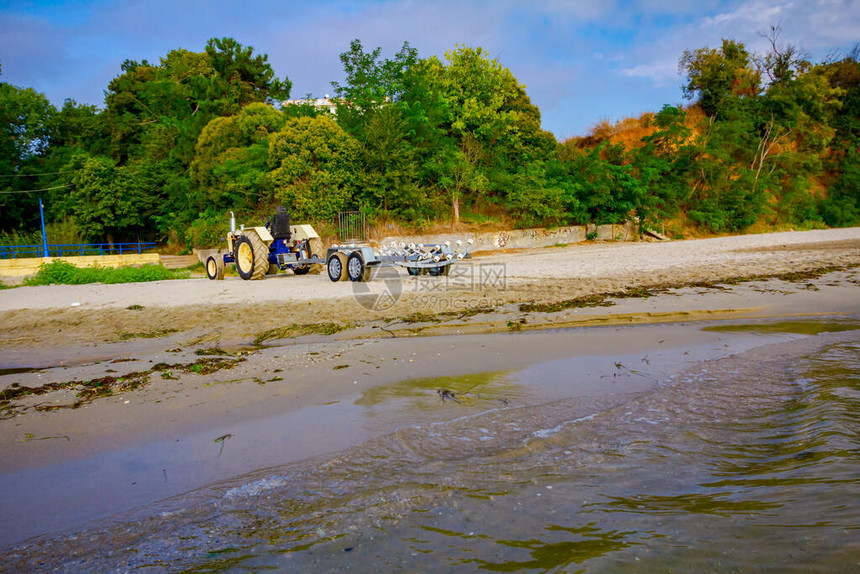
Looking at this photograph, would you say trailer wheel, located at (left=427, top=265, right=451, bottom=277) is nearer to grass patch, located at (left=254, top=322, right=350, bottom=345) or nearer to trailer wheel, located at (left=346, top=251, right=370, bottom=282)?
trailer wheel, located at (left=346, top=251, right=370, bottom=282)

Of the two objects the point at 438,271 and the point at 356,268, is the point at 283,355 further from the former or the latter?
the point at 438,271

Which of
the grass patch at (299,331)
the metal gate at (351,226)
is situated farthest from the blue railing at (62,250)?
the grass patch at (299,331)

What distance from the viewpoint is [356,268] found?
38.0 ft

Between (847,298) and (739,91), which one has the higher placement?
(739,91)

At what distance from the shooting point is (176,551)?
2314 mm

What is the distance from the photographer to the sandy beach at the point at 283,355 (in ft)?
11.0

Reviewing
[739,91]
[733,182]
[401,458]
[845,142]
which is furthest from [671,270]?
[845,142]

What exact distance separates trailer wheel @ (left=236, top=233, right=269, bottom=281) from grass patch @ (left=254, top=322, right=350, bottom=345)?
19.3 ft

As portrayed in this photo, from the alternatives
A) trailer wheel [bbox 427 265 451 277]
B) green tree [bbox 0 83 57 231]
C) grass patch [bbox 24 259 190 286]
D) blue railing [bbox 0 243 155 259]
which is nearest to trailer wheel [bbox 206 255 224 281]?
grass patch [bbox 24 259 190 286]

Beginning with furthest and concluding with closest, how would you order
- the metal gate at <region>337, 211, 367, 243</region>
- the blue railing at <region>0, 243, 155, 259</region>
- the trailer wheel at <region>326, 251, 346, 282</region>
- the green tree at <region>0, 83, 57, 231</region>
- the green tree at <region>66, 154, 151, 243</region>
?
1. the green tree at <region>0, 83, 57, 231</region>
2. the green tree at <region>66, 154, 151, 243</region>
3. the blue railing at <region>0, 243, 155, 259</region>
4. the metal gate at <region>337, 211, 367, 243</region>
5. the trailer wheel at <region>326, 251, 346, 282</region>

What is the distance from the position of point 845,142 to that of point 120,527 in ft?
166

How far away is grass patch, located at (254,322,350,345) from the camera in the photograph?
684cm

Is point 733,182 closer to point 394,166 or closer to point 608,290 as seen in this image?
point 394,166

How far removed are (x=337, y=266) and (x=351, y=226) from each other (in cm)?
950
